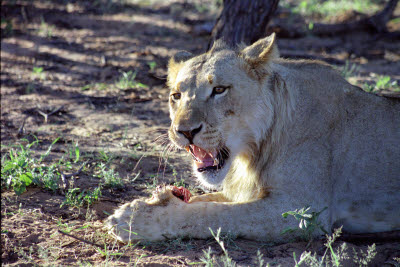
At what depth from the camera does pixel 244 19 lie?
5883 mm

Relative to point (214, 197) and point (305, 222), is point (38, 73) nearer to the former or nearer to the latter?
point (214, 197)

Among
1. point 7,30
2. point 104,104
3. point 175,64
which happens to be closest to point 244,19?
point 104,104

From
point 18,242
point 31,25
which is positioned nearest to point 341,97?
point 18,242

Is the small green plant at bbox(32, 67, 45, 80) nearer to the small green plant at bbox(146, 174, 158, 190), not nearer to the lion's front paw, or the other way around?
the small green plant at bbox(146, 174, 158, 190)

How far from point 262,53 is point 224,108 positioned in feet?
1.59

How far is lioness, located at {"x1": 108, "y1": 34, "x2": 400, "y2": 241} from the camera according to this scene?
3.28m

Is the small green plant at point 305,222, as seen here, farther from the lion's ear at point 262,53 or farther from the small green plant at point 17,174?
the small green plant at point 17,174

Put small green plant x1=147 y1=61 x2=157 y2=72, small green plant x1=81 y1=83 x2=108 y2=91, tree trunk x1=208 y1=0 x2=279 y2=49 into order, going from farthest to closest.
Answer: small green plant x1=147 y1=61 x2=157 y2=72 < small green plant x1=81 y1=83 x2=108 y2=91 < tree trunk x1=208 y1=0 x2=279 y2=49

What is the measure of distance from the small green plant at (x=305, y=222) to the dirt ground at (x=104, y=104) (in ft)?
0.28

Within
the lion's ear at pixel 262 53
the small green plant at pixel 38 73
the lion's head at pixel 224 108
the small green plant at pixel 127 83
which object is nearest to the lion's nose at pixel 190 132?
the lion's head at pixel 224 108

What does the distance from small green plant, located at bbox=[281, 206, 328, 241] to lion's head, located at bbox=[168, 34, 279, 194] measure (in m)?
0.58

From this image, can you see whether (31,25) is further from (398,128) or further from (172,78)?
(398,128)

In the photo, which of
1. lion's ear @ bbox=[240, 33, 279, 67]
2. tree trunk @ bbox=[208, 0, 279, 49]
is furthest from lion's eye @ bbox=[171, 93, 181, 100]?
tree trunk @ bbox=[208, 0, 279, 49]

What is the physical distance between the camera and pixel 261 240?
328 centimetres
